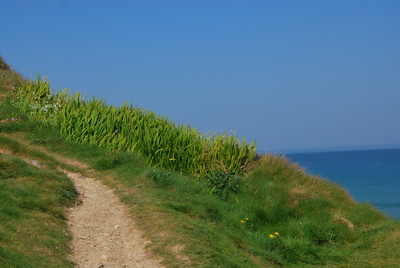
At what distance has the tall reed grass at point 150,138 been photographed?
55.4ft

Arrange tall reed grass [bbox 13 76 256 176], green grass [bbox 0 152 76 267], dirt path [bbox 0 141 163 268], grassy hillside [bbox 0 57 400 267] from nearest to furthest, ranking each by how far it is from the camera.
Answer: green grass [bbox 0 152 76 267] → dirt path [bbox 0 141 163 268] → grassy hillside [bbox 0 57 400 267] → tall reed grass [bbox 13 76 256 176]

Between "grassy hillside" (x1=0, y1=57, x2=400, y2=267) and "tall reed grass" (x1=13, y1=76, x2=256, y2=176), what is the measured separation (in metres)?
0.05

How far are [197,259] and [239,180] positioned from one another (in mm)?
7322

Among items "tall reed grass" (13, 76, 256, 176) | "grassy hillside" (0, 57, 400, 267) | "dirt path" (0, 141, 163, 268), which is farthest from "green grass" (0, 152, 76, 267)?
"tall reed grass" (13, 76, 256, 176)

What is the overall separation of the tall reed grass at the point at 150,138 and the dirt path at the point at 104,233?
143 inches

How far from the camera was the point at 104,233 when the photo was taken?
35.3 feet

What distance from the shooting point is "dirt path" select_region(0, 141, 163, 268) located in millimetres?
9328

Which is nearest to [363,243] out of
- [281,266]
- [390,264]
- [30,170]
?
[390,264]

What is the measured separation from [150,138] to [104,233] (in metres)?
6.54

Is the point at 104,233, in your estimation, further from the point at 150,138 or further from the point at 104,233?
the point at 150,138

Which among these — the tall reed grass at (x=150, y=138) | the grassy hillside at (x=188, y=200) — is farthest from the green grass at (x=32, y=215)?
the tall reed grass at (x=150, y=138)

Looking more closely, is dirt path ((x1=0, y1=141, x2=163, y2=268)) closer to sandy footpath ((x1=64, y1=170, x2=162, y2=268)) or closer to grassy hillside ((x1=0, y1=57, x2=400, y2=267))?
sandy footpath ((x1=64, y1=170, x2=162, y2=268))

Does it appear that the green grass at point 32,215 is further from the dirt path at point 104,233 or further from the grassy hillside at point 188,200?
the dirt path at point 104,233

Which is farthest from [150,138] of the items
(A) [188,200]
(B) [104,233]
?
(B) [104,233]
